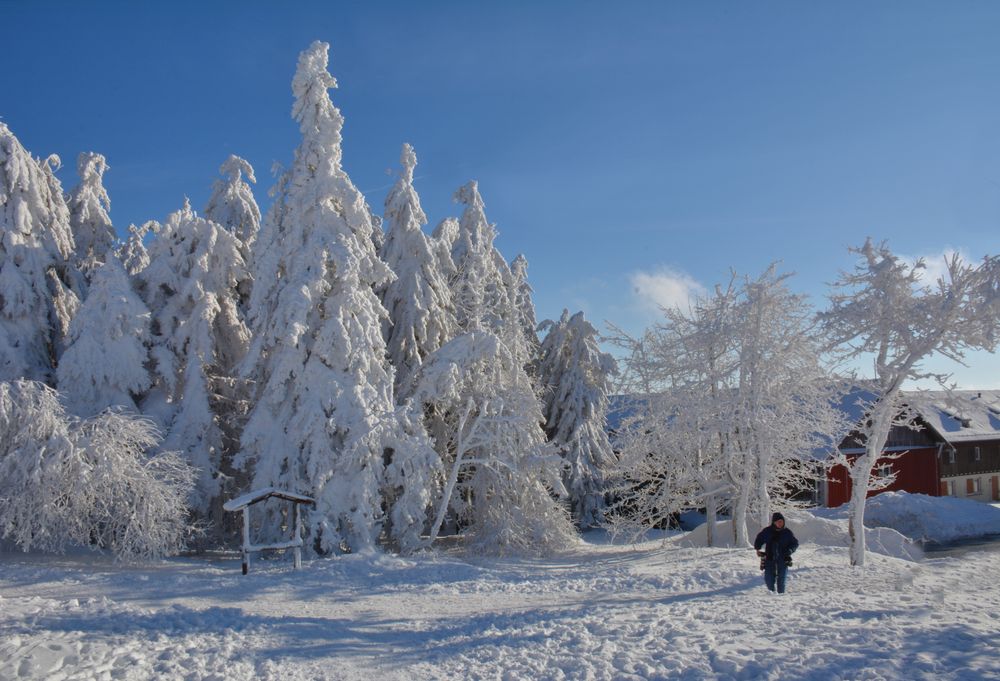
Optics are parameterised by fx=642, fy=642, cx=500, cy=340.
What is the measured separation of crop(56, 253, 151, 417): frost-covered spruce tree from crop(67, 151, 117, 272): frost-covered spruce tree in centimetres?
677

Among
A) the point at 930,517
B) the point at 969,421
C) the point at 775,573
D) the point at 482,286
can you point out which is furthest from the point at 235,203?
the point at 969,421

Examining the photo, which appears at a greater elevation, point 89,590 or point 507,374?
point 507,374

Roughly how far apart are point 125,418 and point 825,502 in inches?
1404

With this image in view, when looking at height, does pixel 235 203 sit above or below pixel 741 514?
above

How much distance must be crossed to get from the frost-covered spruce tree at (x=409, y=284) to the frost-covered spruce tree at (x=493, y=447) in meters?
1.96

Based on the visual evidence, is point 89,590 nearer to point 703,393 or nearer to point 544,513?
point 544,513

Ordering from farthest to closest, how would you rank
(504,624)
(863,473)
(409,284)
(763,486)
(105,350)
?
(409,284), (105,350), (763,486), (863,473), (504,624)

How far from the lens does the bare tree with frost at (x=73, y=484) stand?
15.9 metres

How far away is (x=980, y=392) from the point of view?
50.7 metres

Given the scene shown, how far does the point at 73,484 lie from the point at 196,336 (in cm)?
695

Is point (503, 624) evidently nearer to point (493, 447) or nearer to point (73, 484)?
point (493, 447)

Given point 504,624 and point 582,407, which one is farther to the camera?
point 582,407

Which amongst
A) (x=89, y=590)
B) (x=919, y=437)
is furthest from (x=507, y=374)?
(x=919, y=437)

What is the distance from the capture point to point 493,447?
22625 millimetres
